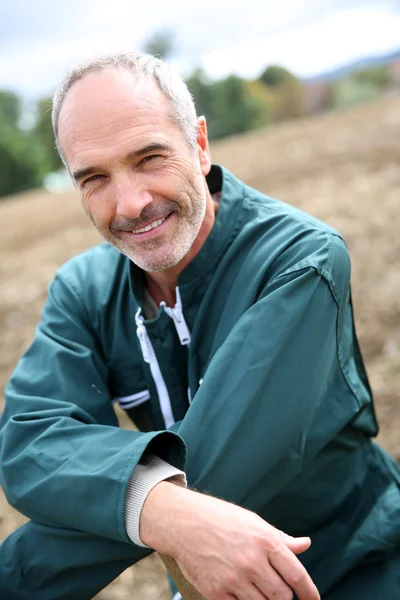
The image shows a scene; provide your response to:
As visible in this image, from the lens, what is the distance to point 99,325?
2408mm

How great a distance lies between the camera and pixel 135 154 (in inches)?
80.0

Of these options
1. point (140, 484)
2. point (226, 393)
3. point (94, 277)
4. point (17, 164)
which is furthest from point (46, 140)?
point (140, 484)

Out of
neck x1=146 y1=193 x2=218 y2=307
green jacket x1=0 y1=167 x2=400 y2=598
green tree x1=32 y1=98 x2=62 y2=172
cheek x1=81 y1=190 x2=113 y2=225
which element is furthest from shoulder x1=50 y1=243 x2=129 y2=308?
green tree x1=32 y1=98 x2=62 y2=172

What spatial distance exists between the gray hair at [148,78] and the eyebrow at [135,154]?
12cm

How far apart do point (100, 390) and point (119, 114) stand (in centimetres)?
86

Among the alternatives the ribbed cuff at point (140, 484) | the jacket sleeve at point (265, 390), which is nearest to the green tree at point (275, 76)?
the jacket sleeve at point (265, 390)

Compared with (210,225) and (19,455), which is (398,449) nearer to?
(210,225)

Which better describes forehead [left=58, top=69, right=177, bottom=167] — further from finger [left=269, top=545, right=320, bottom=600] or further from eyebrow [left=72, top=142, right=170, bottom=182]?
finger [left=269, top=545, right=320, bottom=600]

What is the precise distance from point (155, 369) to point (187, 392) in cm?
13

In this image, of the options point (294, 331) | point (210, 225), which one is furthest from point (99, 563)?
point (210, 225)

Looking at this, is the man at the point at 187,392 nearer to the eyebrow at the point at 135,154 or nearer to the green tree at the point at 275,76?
the eyebrow at the point at 135,154

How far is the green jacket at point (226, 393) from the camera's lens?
181 centimetres

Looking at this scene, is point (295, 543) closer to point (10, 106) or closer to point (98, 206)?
point (98, 206)

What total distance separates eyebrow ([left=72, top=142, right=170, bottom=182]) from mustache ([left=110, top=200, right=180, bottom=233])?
15 cm
